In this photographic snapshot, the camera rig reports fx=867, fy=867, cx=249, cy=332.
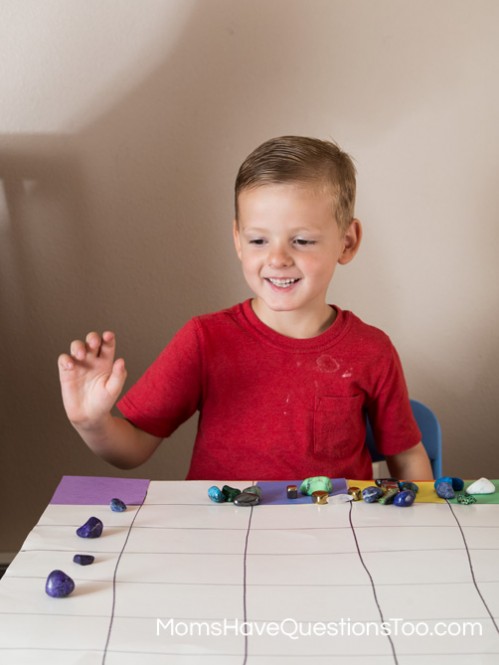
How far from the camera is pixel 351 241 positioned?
1152 millimetres

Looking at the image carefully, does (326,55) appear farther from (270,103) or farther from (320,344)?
(320,344)

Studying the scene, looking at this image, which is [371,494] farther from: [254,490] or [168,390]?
[168,390]

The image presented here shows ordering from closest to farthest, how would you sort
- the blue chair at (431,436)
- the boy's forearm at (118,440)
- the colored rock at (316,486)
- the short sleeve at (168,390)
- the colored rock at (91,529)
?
1. the colored rock at (91,529)
2. the colored rock at (316,486)
3. the boy's forearm at (118,440)
4. the short sleeve at (168,390)
5. the blue chair at (431,436)

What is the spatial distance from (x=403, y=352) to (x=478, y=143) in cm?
37

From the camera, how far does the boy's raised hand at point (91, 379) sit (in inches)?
36.5

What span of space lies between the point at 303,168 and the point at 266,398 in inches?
11.4

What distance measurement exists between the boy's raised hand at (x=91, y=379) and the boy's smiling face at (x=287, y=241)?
0.23 metres

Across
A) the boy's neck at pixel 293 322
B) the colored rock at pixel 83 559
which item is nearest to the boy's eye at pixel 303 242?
the boy's neck at pixel 293 322

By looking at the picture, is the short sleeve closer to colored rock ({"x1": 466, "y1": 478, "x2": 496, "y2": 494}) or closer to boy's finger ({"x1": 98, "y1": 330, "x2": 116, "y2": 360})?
boy's finger ({"x1": 98, "y1": 330, "x2": 116, "y2": 360})

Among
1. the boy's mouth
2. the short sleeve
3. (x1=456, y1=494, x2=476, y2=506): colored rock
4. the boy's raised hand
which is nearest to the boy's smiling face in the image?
the boy's mouth

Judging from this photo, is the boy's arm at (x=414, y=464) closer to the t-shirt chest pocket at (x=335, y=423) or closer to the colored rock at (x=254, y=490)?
the t-shirt chest pocket at (x=335, y=423)

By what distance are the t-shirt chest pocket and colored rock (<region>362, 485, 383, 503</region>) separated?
0.77 ft

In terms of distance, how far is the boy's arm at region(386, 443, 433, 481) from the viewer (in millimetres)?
1141

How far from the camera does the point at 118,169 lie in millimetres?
1368
